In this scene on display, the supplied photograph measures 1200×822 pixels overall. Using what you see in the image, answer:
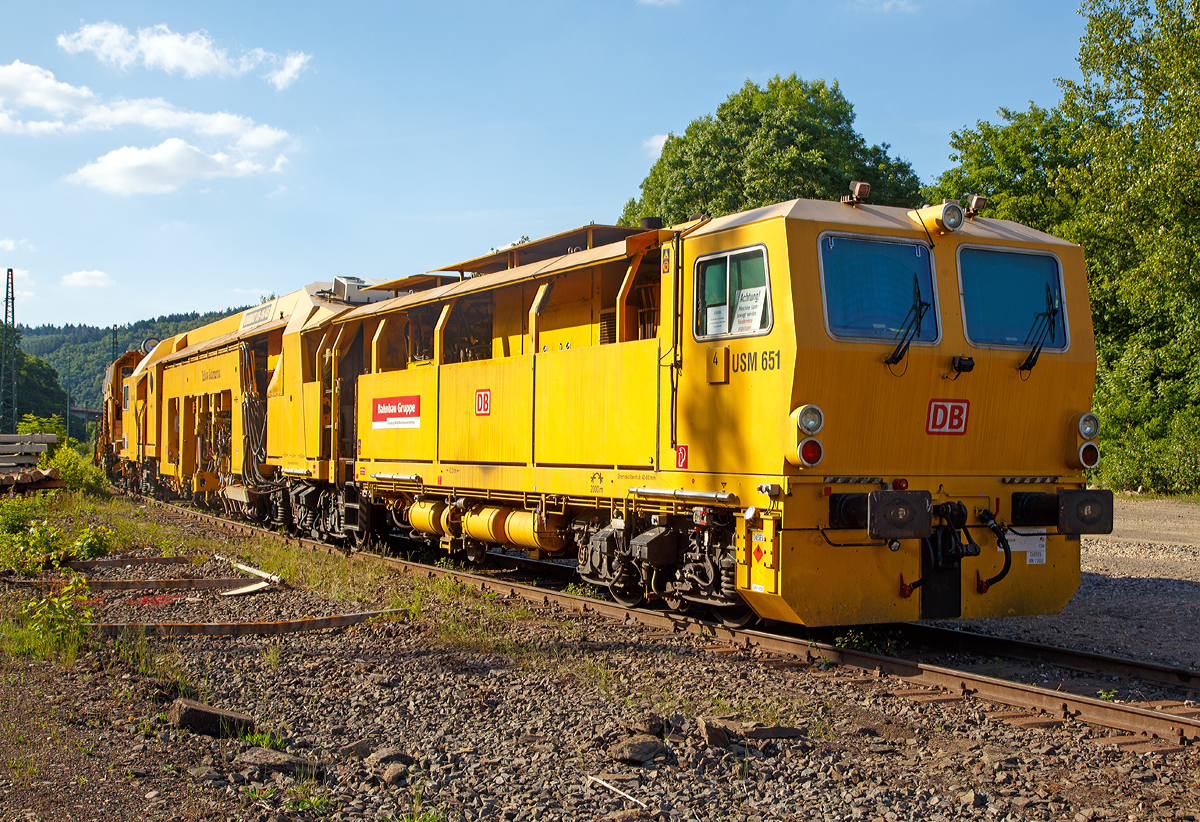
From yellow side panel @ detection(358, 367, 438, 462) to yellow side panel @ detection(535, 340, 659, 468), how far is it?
2.51m

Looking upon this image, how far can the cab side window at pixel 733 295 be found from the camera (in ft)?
21.9

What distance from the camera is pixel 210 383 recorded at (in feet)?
62.1

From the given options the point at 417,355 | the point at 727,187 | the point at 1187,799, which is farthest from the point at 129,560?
the point at 727,187

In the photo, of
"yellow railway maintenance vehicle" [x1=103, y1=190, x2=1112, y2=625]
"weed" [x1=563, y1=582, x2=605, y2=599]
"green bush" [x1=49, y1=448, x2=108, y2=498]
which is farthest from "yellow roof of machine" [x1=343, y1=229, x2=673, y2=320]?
"green bush" [x1=49, y1=448, x2=108, y2=498]

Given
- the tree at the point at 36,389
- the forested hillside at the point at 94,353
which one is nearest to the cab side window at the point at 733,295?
the tree at the point at 36,389

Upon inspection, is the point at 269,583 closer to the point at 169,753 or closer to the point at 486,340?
the point at 486,340

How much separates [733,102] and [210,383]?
21870 millimetres

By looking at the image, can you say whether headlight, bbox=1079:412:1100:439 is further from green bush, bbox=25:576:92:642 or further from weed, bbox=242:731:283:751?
green bush, bbox=25:576:92:642

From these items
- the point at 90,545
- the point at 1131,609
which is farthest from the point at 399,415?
the point at 1131,609

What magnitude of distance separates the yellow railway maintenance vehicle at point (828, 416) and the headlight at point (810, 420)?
0.04ft

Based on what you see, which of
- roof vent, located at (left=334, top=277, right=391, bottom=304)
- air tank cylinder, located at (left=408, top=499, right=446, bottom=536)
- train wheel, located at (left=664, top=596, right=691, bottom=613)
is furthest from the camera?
roof vent, located at (left=334, top=277, right=391, bottom=304)

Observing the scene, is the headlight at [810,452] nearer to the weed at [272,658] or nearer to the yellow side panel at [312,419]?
the weed at [272,658]

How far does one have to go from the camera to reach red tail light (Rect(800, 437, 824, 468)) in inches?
249

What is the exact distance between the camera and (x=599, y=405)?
317 inches
